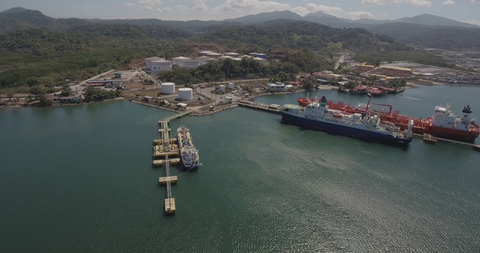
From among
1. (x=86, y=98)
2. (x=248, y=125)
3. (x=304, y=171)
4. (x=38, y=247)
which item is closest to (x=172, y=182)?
(x=38, y=247)

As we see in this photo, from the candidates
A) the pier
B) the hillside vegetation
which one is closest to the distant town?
the hillside vegetation

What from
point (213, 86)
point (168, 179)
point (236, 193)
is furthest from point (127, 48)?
point (236, 193)

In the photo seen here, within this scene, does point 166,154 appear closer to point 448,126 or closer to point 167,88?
point 167,88

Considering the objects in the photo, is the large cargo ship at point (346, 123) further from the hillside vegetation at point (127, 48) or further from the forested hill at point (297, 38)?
the forested hill at point (297, 38)

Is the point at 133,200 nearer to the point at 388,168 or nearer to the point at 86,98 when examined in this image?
the point at 388,168

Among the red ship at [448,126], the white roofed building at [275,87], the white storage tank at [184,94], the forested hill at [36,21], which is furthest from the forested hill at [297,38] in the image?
the forested hill at [36,21]

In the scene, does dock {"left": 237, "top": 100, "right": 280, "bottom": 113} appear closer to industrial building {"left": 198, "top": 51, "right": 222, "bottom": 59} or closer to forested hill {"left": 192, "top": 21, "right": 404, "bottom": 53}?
industrial building {"left": 198, "top": 51, "right": 222, "bottom": 59}

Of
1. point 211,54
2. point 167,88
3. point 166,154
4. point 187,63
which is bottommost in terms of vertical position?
point 166,154
